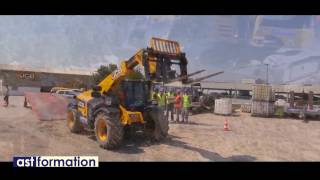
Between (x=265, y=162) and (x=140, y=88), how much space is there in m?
4.71

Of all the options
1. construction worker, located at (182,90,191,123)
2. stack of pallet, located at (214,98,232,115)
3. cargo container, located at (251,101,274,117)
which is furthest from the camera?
stack of pallet, located at (214,98,232,115)

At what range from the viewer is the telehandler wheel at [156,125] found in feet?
41.0

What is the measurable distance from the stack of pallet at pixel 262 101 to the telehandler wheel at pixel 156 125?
14.0m

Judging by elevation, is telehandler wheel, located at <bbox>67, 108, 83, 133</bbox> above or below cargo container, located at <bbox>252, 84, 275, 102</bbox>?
below

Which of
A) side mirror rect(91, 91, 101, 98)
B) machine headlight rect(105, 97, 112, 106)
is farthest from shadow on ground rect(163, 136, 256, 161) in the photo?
side mirror rect(91, 91, 101, 98)

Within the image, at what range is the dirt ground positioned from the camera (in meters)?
11.2

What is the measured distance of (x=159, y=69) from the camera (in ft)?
36.2

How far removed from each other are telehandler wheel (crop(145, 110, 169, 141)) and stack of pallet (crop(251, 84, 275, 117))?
14.0 m

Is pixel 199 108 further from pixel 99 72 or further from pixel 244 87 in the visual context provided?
pixel 244 87

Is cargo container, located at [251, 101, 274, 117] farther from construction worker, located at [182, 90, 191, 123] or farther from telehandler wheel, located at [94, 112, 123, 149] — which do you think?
telehandler wheel, located at [94, 112, 123, 149]

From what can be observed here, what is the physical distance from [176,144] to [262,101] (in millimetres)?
14117

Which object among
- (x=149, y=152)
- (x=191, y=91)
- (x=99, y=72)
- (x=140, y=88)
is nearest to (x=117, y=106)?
(x=140, y=88)

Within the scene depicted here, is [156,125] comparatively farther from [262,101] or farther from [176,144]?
[262,101]

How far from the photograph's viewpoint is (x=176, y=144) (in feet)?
42.3
